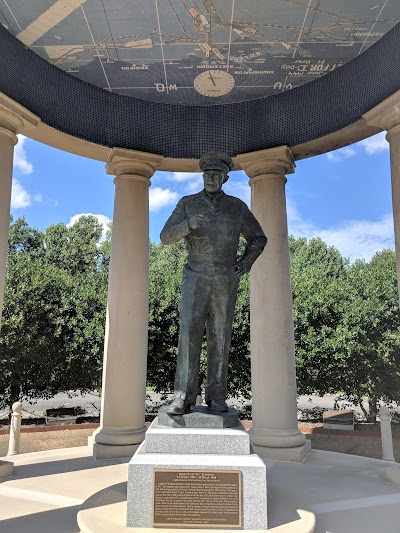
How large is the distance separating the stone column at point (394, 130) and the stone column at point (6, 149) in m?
14.9

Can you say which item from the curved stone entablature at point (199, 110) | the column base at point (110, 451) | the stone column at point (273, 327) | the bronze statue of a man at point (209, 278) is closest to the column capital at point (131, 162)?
the curved stone entablature at point (199, 110)

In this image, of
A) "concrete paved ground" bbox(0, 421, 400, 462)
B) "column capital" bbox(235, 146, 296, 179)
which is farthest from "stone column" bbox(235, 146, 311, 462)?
"concrete paved ground" bbox(0, 421, 400, 462)

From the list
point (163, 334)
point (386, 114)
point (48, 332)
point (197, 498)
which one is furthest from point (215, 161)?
point (48, 332)

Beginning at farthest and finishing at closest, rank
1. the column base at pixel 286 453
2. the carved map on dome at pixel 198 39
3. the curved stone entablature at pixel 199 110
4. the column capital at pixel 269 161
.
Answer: the column capital at pixel 269 161
the curved stone entablature at pixel 199 110
the column base at pixel 286 453
the carved map on dome at pixel 198 39

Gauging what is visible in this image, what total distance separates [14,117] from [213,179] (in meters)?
10.9

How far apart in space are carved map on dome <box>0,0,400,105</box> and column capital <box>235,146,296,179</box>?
3462 millimetres

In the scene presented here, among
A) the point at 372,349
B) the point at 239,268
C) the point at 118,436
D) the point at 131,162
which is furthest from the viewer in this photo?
the point at 372,349

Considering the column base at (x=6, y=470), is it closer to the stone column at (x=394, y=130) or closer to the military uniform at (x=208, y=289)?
the military uniform at (x=208, y=289)

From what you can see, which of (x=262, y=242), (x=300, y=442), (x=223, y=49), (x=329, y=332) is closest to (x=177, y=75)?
(x=223, y=49)

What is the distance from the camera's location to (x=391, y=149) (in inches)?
701

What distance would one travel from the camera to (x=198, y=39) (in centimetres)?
1895

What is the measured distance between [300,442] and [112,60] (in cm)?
2007

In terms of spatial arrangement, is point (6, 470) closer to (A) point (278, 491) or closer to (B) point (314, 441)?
(A) point (278, 491)

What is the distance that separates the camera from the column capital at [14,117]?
17453 millimetres
